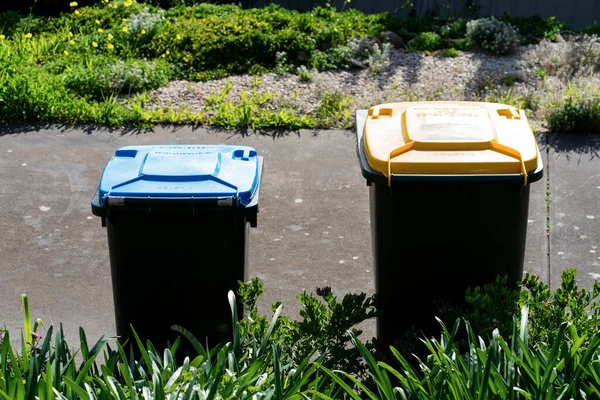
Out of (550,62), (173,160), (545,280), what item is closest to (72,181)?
(173,160)

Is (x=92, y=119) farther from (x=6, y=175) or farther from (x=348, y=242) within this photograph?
(x=348, y=242)

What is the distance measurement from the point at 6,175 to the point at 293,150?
83.5 inches

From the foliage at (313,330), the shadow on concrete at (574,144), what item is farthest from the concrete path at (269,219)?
the foliage at (313,330)

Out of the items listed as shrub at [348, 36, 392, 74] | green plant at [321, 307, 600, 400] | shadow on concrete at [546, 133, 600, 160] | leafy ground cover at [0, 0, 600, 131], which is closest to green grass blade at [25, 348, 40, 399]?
green plant at [321, 307, 600, 400]

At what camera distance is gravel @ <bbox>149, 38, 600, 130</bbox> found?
7.77m

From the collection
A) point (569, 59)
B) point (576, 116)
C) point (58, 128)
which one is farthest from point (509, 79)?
point (58, 128)


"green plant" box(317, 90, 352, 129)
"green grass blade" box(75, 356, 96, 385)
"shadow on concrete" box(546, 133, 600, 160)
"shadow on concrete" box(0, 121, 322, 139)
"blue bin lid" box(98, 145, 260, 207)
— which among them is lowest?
"shadow on concrete" box(546, 133, 600, 160)

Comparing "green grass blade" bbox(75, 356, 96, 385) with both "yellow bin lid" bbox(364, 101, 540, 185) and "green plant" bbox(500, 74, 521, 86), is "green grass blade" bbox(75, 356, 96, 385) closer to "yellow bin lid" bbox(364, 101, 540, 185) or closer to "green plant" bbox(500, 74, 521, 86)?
"yellow bin lid" bbox(364, 101, 540, 185)

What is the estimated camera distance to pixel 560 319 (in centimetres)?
349

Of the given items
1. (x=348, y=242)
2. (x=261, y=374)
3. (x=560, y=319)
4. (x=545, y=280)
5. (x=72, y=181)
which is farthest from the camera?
(x=72, y=181)

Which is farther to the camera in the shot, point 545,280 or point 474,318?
point 545,280

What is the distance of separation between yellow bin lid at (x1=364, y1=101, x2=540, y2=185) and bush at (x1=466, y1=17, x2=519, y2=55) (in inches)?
200

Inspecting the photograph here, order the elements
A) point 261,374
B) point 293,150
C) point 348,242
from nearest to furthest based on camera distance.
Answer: point 261,374
point 348,242
point 293,150

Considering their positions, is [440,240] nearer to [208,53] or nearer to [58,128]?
[58,128]
